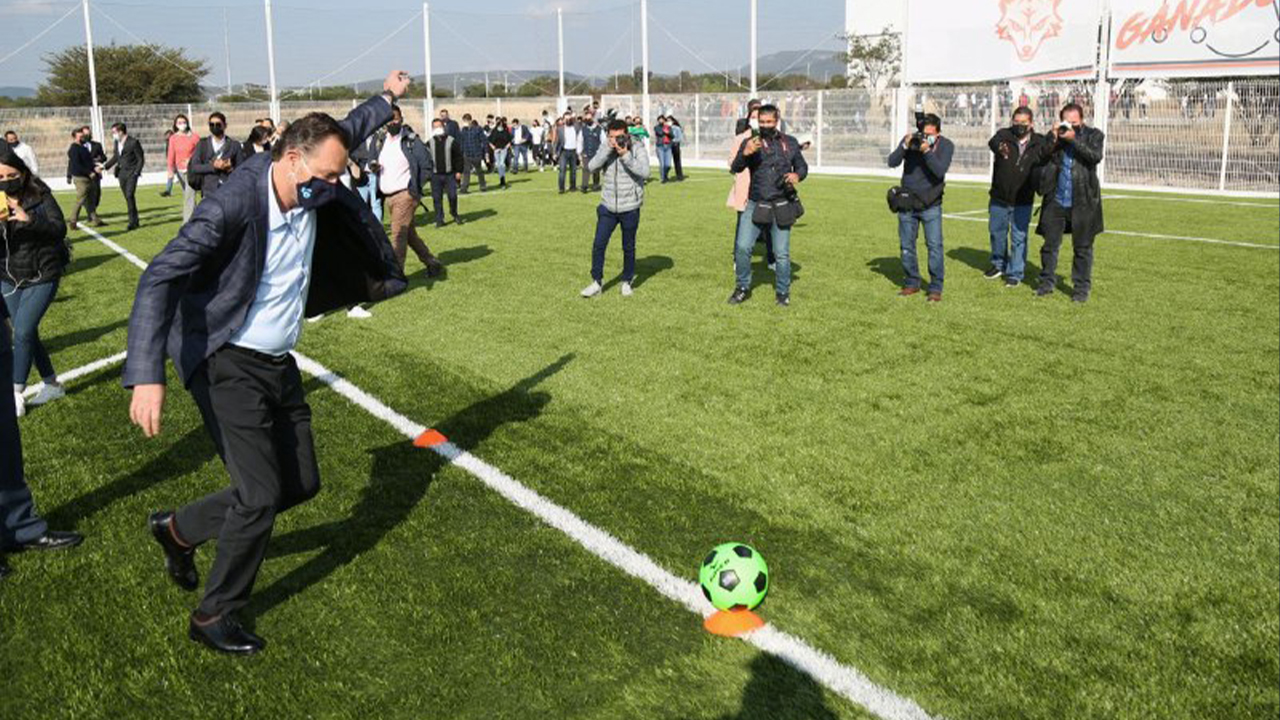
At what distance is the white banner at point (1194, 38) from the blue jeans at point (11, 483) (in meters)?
27.6

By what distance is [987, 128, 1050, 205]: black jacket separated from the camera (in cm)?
1075

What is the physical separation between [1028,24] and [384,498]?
2937cm

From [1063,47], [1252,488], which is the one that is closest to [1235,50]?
[1063,47]

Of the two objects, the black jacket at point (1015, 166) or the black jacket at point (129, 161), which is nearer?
the black jacket at point (1015, 166)

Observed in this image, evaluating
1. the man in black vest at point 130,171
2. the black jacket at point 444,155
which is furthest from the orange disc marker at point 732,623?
the man in black vest at point 130,171

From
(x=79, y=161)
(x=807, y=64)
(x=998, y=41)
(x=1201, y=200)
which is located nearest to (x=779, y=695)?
(x=79, y=161)

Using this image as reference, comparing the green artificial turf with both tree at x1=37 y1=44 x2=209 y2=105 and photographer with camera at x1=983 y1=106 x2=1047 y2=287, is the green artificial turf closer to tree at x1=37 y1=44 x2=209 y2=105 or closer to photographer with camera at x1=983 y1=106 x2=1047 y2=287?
photographer with camera at x1=983 y1=106 x2=1047 y2=287

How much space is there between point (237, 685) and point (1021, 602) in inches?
128

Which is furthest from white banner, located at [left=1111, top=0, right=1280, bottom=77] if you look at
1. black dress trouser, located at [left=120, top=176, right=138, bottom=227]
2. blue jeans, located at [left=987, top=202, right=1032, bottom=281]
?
black dress trouser, located at [left=120, top=176, right=138, bottom=227]

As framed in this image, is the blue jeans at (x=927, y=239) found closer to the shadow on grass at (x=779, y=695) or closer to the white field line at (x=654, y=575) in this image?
the white field line at (x=654, y=575)

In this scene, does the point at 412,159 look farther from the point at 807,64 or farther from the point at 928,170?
the point at 807,64

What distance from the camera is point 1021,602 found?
427cm

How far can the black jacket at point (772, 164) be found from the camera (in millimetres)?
9930

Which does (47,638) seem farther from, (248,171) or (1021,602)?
(1021,602)
